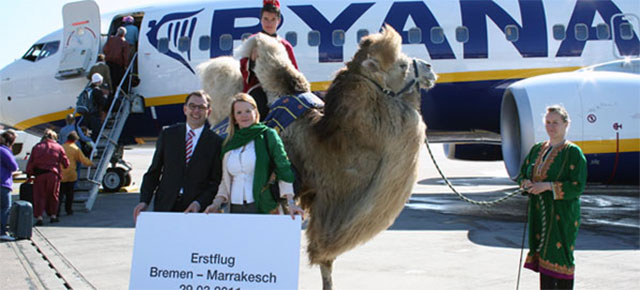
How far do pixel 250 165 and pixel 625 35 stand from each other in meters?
10.7

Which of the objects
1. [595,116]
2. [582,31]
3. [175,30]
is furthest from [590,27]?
[175,30]

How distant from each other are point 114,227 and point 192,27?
4.92 meters

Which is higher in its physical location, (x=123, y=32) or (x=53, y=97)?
(x=123, y=32)

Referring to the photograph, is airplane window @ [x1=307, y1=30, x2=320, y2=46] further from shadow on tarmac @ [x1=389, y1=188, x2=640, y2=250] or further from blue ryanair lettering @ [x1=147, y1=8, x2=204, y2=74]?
shadow on tarmac @ [x1=389, y1=188, x2=640, y2=250]

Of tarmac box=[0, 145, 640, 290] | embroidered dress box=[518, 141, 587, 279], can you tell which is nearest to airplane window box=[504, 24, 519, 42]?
tarmac box=[0, 145, 640, 290]

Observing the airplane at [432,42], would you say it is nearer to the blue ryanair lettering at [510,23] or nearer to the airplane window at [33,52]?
the blue ryanair lettering at [510,23]

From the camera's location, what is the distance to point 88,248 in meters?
7.21

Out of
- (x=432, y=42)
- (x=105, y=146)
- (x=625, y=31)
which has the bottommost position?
(x=105, y=146)

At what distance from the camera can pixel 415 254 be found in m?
6.62

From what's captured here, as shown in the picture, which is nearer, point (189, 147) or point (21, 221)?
point (189, 147)

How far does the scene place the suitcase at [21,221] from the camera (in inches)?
311

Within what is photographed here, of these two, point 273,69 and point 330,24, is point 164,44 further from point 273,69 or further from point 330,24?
point 273,69

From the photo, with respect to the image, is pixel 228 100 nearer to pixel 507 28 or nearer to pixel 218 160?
pixel 218 160

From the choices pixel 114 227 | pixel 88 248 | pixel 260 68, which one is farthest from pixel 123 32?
pixel 260 68
